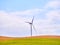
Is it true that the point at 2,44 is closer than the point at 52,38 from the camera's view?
Yes

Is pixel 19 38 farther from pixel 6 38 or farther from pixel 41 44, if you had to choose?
pixel 41 44

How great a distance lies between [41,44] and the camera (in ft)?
56.6

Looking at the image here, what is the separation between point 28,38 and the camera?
67.7 feet

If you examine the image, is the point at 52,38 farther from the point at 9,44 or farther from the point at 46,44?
the point at 9,44

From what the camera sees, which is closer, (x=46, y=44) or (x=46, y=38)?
(x=46, y=44)

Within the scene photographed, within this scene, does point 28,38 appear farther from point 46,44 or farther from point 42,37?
point 46,44

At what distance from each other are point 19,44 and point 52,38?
597 cm

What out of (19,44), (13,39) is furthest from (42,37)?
(19,44)

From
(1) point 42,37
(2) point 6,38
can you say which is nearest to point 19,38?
(2) point 6,38

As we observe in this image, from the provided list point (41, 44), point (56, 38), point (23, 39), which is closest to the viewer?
point (41, 44)

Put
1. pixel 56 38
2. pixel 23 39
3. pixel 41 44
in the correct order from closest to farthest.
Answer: pixel 41 44 < pixel 23 39 < pixel 56 38

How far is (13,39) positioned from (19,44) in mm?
3303

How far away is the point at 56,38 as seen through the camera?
2142cm

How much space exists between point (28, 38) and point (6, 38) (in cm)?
290
